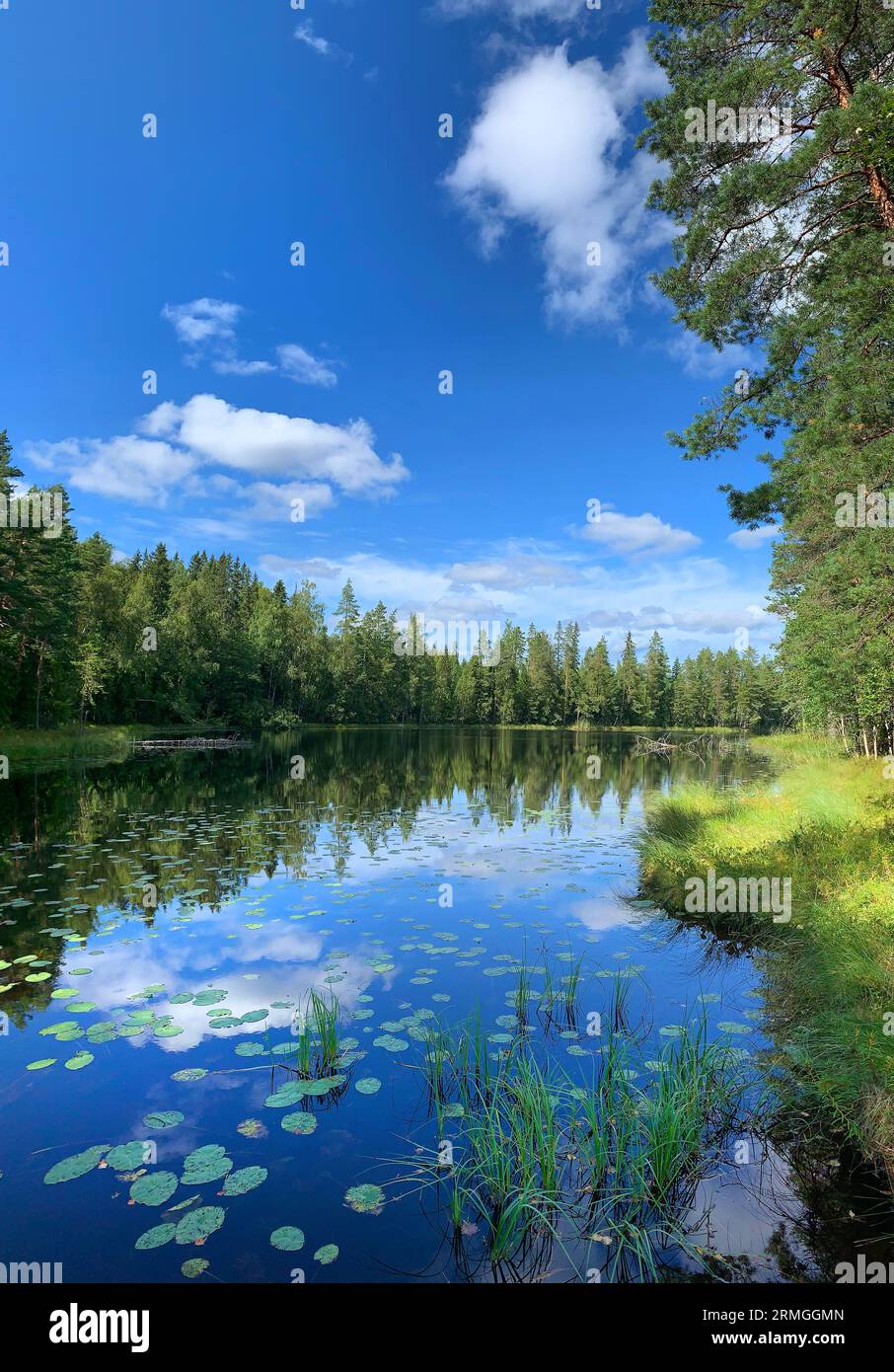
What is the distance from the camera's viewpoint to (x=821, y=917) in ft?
30.3

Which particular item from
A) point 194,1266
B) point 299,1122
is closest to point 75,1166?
point 194,1266

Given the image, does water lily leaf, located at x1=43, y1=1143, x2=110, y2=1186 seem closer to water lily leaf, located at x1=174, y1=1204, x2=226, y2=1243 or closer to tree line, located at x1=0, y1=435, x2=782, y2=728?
water lily leaf, located at x1=174, y1=1204, x2=226, y2=1243

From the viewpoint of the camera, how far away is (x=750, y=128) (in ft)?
35.2

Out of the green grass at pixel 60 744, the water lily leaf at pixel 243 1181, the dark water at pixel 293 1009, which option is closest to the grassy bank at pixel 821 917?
the dark water at pixel 293 1009

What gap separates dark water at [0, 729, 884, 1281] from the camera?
4242mm

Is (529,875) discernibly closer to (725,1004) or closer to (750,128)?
(725,1004)

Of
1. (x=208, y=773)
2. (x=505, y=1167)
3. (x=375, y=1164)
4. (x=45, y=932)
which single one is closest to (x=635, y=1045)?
(x=505, y=1167)

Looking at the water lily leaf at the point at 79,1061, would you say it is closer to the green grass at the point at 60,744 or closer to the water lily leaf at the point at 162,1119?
the water lily leaf at the point at 162,1119

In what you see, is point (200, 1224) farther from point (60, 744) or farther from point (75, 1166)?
point (60, 744)

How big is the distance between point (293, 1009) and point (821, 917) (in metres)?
7.51

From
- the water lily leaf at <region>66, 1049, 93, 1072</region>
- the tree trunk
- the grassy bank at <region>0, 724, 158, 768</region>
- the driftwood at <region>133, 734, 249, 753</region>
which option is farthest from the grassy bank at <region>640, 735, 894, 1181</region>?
the driftwood at <region>133, 734, 249, 753</region>

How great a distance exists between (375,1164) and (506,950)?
4812mm
